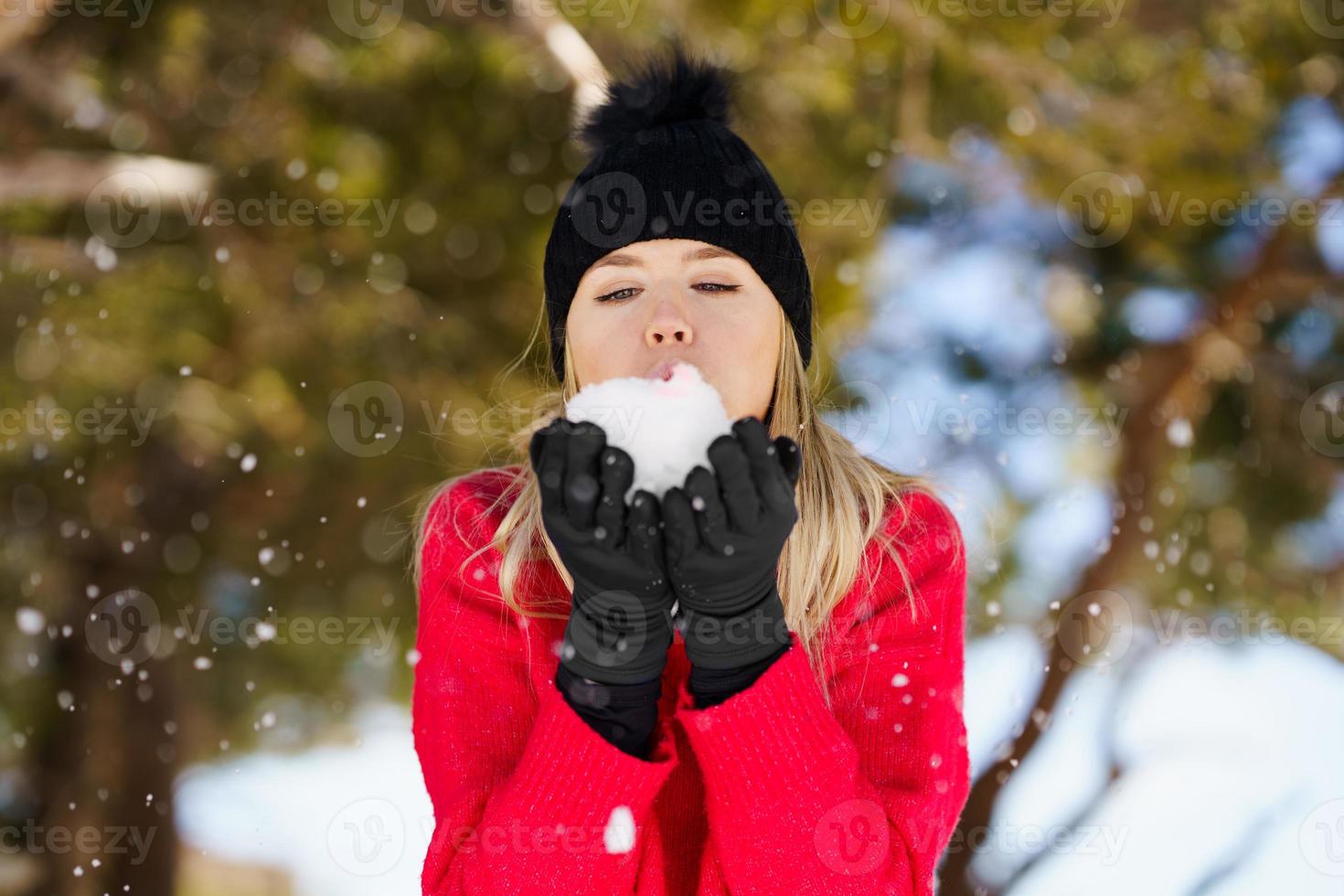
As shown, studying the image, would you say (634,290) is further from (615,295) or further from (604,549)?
(604,549)

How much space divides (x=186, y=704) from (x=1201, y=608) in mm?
6213

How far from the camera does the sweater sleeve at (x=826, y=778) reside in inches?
75.0

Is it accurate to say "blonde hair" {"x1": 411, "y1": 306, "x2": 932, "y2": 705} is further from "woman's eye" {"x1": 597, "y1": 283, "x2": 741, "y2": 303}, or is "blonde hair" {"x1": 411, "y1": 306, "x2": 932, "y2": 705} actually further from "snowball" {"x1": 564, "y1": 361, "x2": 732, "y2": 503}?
"snowball" {"x1": 564, "y1": 361, "x2": 732, "y2": 503}

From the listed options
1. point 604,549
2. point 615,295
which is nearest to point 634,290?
point 615,295

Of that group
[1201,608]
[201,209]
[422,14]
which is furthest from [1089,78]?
[201,209]

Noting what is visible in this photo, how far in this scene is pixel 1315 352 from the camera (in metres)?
5.39

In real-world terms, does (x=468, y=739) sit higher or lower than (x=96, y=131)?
lower

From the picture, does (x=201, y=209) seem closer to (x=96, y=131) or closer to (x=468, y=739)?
(x=96, y=131)

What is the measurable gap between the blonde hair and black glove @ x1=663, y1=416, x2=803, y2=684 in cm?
44

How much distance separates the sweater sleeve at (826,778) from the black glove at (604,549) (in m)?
0.16

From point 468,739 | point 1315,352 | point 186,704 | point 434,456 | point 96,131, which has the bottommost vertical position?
point 186,704

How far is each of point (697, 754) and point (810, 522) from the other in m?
0.62

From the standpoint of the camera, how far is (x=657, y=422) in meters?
1.81

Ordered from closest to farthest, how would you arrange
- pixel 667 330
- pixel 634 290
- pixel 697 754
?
pixel 697 754 → pixel 667 330 → pixel 634 290
